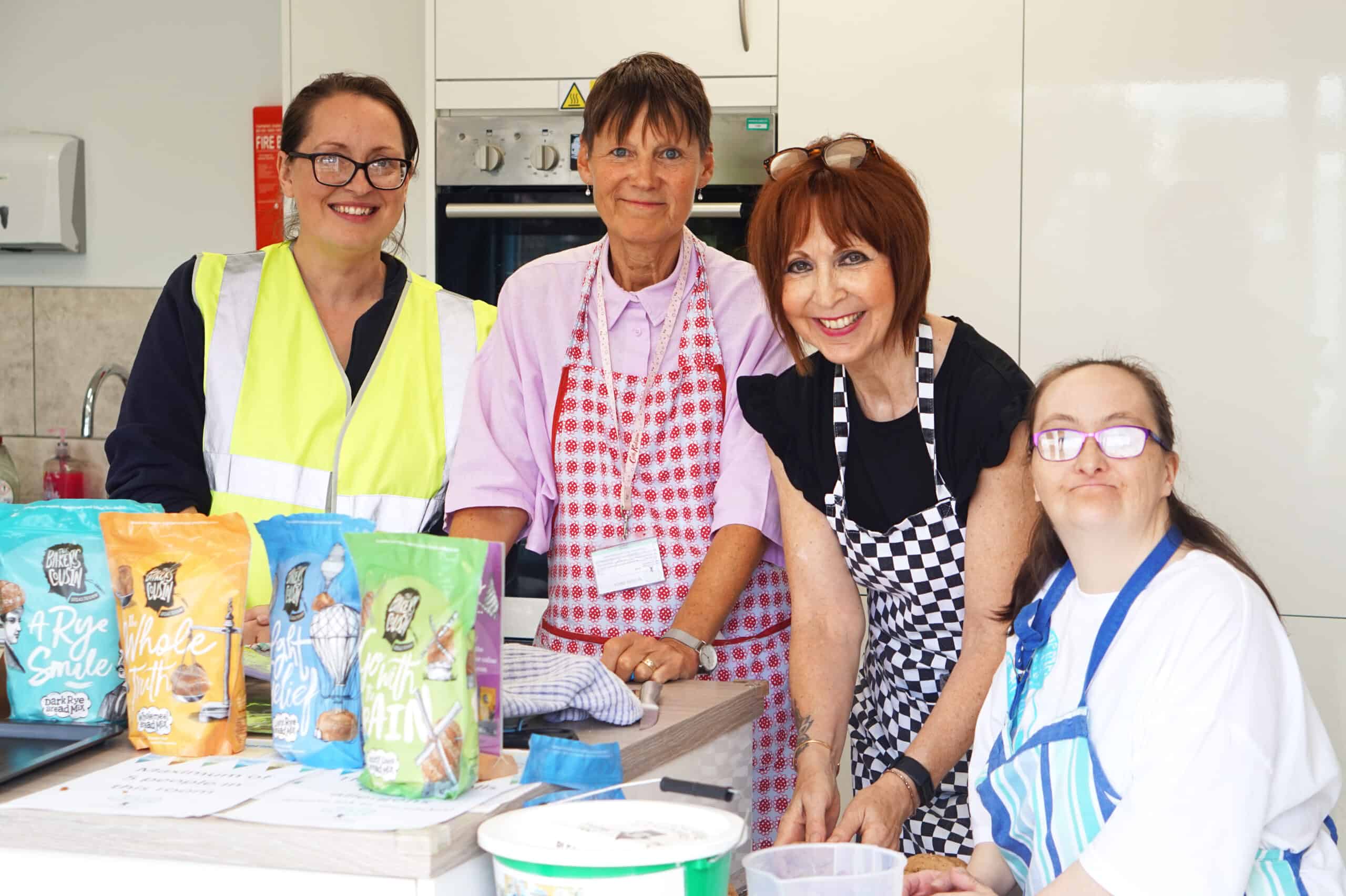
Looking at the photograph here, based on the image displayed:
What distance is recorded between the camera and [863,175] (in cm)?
142

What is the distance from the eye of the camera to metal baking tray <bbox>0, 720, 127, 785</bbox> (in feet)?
3.08

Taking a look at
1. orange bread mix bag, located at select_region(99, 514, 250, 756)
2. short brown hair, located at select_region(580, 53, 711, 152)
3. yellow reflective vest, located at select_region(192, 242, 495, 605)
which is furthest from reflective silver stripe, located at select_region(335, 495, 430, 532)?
orange bread mix bag, located at select_region(99, 514, 250, 756)

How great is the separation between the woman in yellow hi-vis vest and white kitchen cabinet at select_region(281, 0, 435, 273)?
31.6 inches

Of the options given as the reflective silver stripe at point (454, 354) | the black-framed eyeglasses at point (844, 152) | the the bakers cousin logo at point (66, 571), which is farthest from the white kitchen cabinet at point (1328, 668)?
the the bakers cousin logo at point (66, 571)

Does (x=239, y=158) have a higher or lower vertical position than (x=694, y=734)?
higher

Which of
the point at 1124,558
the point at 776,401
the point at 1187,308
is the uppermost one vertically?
the point at 1187,308

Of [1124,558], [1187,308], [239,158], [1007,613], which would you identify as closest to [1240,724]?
[1124,558]

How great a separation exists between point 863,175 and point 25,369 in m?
2.55

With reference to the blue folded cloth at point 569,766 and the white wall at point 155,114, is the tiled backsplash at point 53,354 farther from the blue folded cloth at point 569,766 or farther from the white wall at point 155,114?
the blue folded cloth at point 569,766

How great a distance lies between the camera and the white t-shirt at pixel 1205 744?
3.25ft

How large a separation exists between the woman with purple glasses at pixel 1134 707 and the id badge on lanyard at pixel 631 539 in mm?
→ 527

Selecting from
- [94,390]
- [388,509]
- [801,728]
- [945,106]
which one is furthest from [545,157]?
[801,728]

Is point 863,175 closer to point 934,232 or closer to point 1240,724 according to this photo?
point 1240,724

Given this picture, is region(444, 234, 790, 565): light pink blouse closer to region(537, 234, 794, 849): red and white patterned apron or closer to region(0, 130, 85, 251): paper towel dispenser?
region(537, 234, 794, 849): red and white patterned apron
